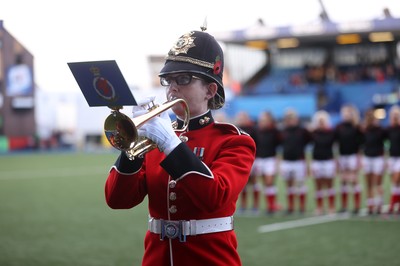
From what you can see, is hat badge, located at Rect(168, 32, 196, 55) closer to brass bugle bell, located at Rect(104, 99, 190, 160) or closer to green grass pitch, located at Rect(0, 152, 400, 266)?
brass bugle bell, located at Rect(104, 99, 190, 160)

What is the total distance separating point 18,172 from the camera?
70.5ft

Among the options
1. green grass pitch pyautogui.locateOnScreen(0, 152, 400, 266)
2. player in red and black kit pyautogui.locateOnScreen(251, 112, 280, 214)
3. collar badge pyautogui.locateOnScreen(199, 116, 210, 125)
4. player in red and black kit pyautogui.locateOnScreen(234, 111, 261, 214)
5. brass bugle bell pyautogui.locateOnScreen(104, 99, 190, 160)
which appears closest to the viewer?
brass bugle bell pyautogui.locateOnScreen(104, 99, 190, 160)

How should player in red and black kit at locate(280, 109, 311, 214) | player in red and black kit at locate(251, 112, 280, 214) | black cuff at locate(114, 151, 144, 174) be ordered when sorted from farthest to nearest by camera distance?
player in red and black kit at locate(251, 112, 280, 214) < player in red and black kit at locate(280, 109, 311, 214) < black cuff at locate(114, 151, 144, 174)

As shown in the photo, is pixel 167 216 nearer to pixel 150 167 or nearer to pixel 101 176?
pixel 150 167

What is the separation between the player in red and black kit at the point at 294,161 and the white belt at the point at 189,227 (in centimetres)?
850

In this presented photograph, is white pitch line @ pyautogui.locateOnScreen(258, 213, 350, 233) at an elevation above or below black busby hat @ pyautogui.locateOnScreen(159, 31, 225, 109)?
below

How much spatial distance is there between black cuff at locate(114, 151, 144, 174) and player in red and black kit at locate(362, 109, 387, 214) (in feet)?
28.4

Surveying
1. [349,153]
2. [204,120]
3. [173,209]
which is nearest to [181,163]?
[173,209]

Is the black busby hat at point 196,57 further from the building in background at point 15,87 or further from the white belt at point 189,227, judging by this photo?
the building in background at point 15,87

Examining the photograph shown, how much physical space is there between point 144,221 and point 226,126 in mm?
8063

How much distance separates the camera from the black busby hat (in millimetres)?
2848

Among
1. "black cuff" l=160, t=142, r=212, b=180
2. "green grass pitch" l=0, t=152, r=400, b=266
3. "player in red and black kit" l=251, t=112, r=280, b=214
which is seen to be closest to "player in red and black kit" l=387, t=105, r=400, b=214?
"green grass pitch" l=0, t=152, r=400, b=266

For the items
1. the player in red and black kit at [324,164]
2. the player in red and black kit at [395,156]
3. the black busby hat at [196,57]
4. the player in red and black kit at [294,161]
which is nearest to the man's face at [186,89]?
the black busby hat at [196,57]

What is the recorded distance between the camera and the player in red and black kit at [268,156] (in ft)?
37.4
